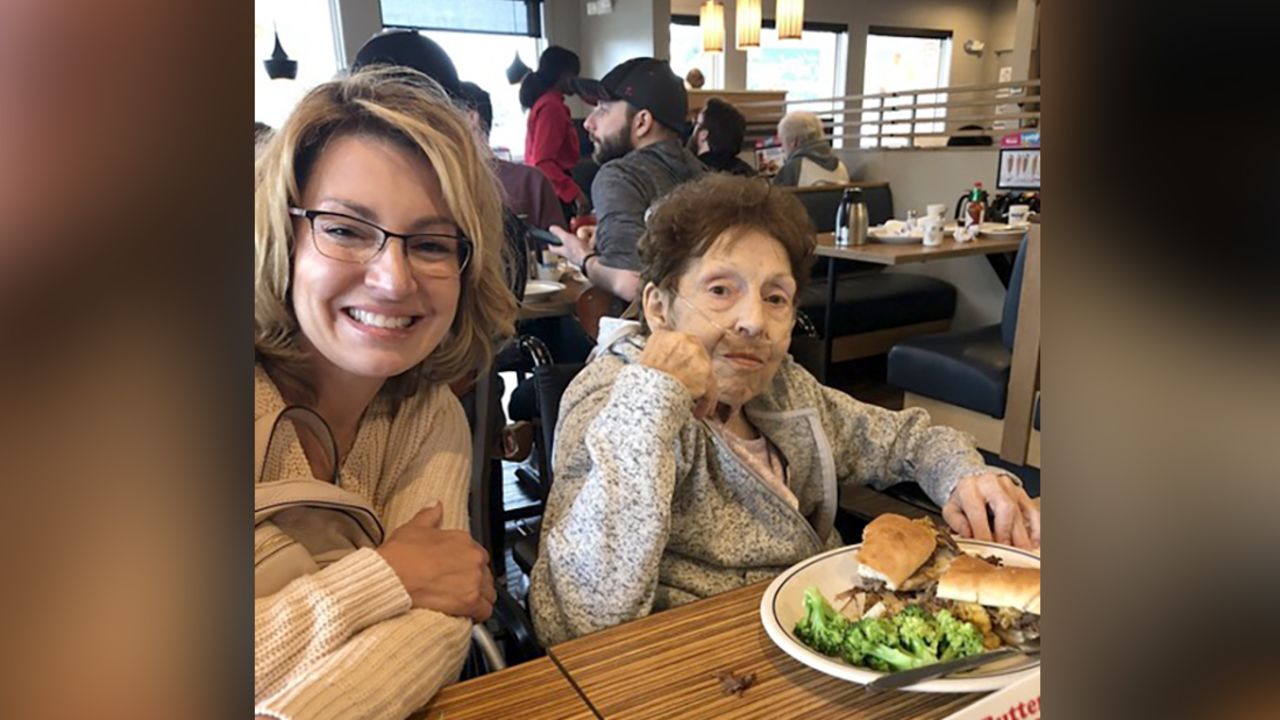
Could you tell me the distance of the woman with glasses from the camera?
0.71 meters

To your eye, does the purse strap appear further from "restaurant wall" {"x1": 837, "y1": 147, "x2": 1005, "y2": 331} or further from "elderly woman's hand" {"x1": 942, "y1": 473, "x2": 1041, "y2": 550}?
"restaurant wall" {"x1": 837, "y1": 147, "x2": 1005, "y2": 331}

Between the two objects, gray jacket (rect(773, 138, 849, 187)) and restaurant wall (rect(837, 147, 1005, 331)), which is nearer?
restaurant wall (rect(837, 147, 1005, 331))

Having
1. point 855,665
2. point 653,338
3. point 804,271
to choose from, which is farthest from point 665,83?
point 855,665

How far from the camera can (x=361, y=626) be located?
29.5 inches

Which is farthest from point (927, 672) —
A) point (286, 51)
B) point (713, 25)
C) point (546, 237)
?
point (713, 25)

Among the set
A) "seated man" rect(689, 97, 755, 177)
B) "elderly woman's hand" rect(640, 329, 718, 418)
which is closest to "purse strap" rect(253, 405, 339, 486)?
"elderly woman's hand" rect(640, 329, 718, 418)

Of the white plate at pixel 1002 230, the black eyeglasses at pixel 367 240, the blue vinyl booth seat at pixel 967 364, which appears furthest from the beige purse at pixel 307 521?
the white plate at pixel 1002 230

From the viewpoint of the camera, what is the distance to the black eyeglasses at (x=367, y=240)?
30.9 inches

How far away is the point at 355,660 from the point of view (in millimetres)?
708

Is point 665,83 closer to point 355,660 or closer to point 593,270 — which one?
point 593,270

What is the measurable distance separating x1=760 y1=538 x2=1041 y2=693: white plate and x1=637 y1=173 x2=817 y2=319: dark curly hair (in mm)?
528

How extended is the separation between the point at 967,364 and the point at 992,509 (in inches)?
72.6
